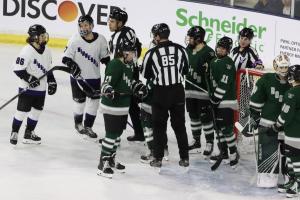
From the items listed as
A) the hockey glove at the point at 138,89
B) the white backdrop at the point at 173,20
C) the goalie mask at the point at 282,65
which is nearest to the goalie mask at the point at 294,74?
the goalie mask at the point at 282,65

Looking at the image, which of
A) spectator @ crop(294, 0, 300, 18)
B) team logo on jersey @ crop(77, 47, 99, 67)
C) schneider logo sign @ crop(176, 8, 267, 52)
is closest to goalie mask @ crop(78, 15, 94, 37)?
team logo on jersey @ crop(77, 47, 99, 67)

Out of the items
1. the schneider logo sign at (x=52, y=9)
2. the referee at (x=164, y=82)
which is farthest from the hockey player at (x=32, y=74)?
the schneider logo sign at (x=52, y=9)

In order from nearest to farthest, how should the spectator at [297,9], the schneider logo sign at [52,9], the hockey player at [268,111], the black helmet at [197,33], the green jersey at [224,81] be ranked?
the hockey player at [268,111]
the green jersey at [224,81]
the black helmet at [197,33]
the schneider logo sign at [52,9]
the spectator at [297,9]

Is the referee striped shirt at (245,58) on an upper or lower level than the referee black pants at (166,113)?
upper

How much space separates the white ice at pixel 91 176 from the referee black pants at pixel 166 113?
0.23 metres

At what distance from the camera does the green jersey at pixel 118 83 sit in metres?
5.01

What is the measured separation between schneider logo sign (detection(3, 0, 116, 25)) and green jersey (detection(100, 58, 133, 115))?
416 centimetres

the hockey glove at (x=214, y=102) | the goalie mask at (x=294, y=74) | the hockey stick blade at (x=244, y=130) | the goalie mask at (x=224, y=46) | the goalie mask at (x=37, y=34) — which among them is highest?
the goalie mask at (x=37, y=34)

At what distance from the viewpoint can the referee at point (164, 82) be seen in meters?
5.17

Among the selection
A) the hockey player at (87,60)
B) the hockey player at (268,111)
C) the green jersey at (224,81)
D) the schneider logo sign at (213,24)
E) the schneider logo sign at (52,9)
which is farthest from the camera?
the schneider logo sign at (213,24)

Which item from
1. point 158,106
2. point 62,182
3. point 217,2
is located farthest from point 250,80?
point 217,2

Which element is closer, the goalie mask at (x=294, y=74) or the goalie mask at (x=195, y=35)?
the goalie mask at (x=294, y=74)

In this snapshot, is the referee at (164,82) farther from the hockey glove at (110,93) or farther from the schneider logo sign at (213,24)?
the schneider logo sign at (213,24)

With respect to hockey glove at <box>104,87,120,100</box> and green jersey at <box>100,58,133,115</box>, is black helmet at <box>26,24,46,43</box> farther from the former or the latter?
hockey glove at <box>104,87,120,100</box>
